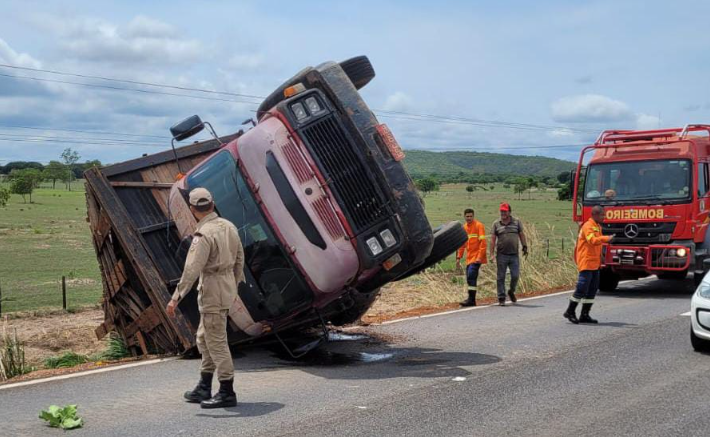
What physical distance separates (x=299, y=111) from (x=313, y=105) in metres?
0.15

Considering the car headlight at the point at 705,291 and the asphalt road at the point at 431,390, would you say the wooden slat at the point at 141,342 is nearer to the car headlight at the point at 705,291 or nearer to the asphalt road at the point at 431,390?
the asphalt road at the point at 431,390

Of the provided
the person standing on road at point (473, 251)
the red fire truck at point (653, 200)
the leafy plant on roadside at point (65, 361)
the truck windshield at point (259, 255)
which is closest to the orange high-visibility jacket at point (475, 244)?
the person standing on road at point (473, 251)

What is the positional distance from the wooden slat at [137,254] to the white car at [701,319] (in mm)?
5442

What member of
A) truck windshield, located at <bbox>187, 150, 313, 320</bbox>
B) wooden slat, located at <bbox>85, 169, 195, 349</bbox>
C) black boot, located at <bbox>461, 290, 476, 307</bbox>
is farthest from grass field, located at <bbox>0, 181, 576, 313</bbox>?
truck windshield, located at <bbox>187, 150, 313, 320</bbox>

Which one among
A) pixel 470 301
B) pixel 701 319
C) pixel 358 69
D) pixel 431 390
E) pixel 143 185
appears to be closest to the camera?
pixel 431 390

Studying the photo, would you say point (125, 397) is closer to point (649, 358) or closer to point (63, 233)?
point (649, 358)

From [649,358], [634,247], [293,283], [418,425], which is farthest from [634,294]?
[418,425]

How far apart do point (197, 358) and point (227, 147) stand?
2.32m

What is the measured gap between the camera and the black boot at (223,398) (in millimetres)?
6422

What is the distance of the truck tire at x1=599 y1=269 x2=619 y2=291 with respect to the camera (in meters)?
15.8

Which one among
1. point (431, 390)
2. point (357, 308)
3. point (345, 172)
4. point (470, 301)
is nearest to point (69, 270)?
point (470, 301)

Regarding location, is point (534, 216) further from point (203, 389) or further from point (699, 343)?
point (203, 389)

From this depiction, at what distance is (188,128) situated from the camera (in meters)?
9.02

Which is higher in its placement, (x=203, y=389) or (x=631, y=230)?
(x=631, y=230)
